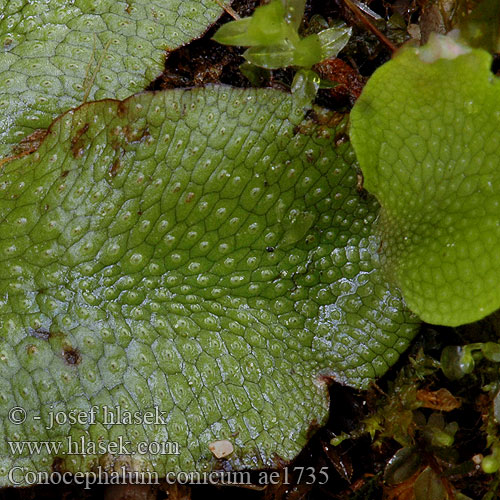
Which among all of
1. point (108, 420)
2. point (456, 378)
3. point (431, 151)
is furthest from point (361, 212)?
point (108, 420)

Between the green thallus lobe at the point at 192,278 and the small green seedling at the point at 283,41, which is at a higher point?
the small green seedling at the point at 283,41

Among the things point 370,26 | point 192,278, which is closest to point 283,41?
point 370,26

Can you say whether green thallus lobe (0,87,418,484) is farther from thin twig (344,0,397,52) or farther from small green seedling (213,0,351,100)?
thin twig (344,0,397,52)

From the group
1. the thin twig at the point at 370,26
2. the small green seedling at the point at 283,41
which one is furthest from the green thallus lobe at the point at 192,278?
the thin twig at the point at 370,26

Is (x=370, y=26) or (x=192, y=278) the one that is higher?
(x=370, y=26)

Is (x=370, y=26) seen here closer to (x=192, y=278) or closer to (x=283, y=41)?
(x=283, y=41)

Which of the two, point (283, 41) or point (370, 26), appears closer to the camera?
point (283, 41)

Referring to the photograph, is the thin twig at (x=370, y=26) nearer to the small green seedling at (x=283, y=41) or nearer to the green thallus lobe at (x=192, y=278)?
the small green seedling at (x=283, y=41)
